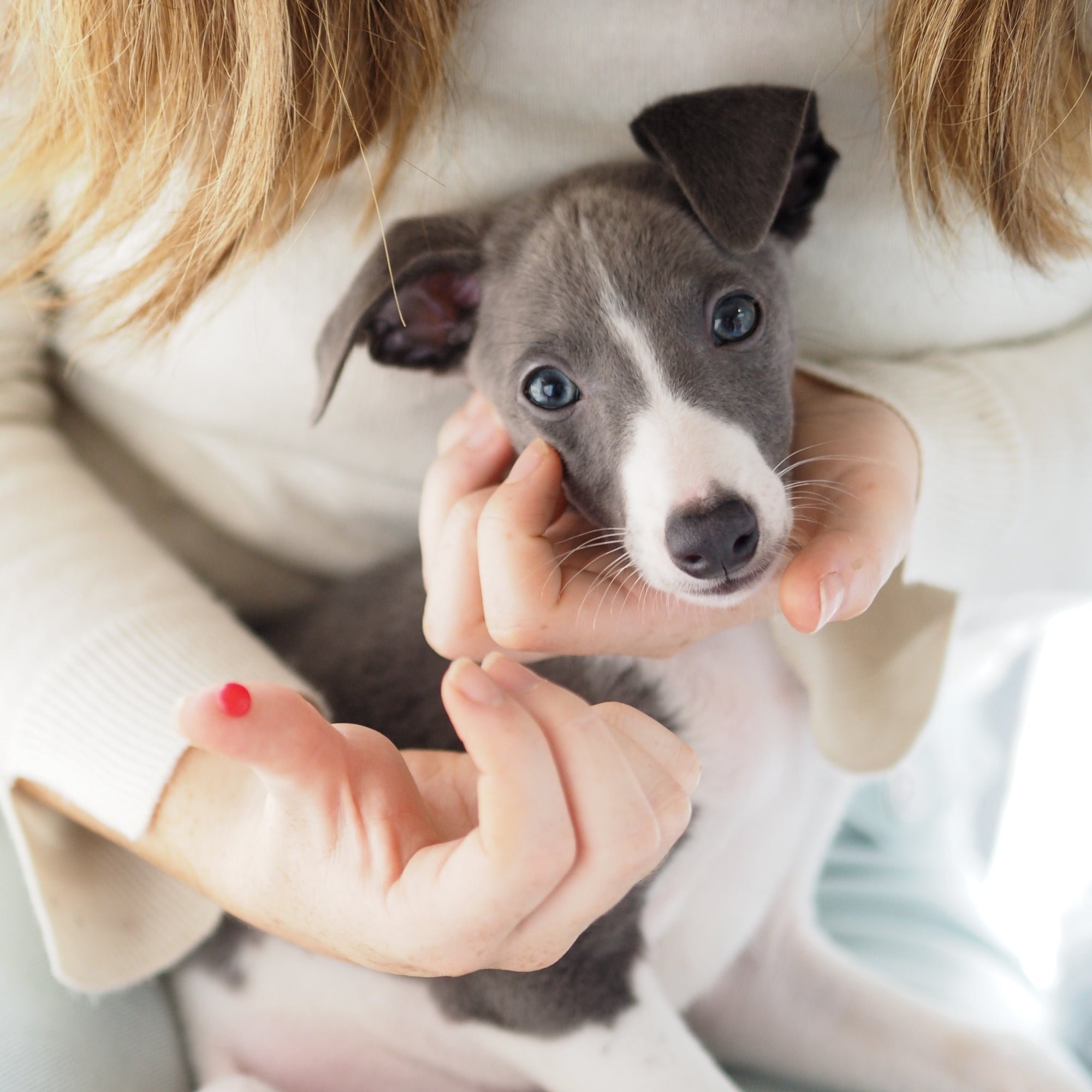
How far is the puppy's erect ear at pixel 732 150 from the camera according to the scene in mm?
1262

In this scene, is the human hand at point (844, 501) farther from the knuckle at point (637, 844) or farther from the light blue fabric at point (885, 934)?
the light blue fabric at point (885, 934)

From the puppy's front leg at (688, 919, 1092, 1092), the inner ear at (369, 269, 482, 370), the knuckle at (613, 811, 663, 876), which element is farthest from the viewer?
the puppy's front leg at (688, 919, 1092, 1092)

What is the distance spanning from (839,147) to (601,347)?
532 mm

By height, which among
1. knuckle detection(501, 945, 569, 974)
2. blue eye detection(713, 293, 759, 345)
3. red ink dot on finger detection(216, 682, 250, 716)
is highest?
blue eye detection(713, 293, 759, 345)

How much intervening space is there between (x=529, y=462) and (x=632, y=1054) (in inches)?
33.7

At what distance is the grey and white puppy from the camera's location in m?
1.26

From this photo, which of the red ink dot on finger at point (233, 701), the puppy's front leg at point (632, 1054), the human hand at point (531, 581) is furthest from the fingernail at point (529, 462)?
the puppy's front leg at point (632, 1054)

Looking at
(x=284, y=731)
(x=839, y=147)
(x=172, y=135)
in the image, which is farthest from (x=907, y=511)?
(x=172, y=135)

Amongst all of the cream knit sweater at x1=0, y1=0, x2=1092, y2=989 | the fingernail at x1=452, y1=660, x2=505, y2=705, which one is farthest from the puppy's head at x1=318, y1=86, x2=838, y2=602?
the fingernail at x1=452, y1=660, x2=505, y2=705

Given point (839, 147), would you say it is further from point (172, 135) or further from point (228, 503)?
point (228, 503)

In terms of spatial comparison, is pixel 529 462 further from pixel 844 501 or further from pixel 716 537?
pixel 844 501

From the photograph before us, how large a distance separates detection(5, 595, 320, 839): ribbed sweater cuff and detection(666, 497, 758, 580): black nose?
625mm

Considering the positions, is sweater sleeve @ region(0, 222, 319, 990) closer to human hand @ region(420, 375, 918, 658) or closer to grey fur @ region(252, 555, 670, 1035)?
grey fur @ region(252, 555, 670, 1035)

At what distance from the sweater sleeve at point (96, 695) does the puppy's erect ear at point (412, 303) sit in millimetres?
403
